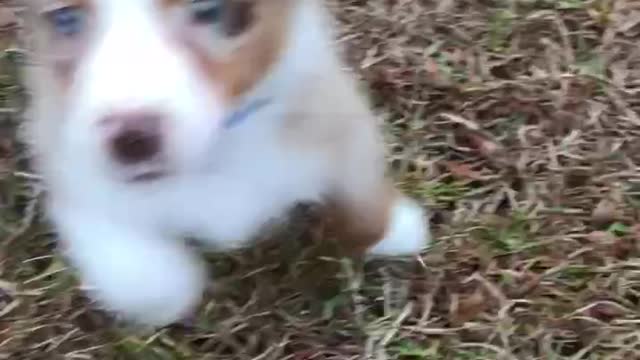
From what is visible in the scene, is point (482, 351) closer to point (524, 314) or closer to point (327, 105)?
point (524, 314)

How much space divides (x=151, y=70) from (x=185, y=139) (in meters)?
0.09

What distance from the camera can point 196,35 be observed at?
157 centimetres

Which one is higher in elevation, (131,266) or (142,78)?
(142,78)

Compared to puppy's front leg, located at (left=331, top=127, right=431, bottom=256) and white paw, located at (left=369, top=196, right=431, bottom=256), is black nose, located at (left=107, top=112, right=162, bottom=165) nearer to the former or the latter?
puppy's front leg, located at (left=331, top=127, right=431, bottom=256)

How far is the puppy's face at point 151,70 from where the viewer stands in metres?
1.50

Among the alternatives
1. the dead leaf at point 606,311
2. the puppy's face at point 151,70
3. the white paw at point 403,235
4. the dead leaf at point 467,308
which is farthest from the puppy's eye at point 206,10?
the dead leaf at point 606,311

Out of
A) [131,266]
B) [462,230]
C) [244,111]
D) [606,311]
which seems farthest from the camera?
[462,230]

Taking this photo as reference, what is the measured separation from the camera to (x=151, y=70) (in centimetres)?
150

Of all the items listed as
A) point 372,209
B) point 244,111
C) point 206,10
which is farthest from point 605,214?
point 206,10

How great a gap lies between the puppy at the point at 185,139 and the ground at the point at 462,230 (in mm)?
68

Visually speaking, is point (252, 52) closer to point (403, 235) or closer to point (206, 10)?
point (206, 10)

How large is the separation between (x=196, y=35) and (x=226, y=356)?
27.1 inches

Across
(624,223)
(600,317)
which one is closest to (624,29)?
(624,223)

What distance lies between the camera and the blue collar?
177cm
